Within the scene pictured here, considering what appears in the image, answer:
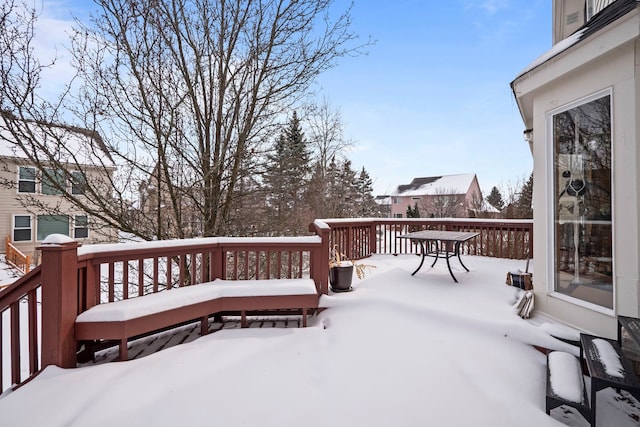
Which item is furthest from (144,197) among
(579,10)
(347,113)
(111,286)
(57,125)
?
(347,113)

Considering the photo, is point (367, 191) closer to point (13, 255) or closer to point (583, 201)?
point (13, 255)

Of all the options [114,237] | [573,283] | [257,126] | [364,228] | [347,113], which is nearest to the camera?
[573,283]

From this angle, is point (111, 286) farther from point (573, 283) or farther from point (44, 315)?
point (573, 283)

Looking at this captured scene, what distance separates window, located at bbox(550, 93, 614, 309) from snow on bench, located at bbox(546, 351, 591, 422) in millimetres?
799

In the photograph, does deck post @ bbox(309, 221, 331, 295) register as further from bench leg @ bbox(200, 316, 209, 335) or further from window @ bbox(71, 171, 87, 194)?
window @ bbox(71, 171, 87, 194)

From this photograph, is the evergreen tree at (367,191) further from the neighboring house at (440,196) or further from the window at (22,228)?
the window at (22,228)

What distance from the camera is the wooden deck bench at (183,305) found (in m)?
2.50

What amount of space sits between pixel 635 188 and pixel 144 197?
660 cm

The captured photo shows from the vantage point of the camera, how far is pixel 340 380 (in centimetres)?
228

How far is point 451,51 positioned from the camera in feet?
26.8

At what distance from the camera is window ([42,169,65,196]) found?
14.6 feet

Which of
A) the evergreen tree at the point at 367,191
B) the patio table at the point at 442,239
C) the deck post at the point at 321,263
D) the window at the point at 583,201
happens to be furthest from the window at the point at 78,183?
the evergreen tree at the point at 367,191

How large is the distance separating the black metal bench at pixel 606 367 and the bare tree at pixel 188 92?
531 centimetres

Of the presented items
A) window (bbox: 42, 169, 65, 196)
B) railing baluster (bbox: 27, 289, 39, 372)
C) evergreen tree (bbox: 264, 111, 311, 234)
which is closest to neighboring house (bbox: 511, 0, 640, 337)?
evergreen tree (bbox: 264, 111, 311, 234)
